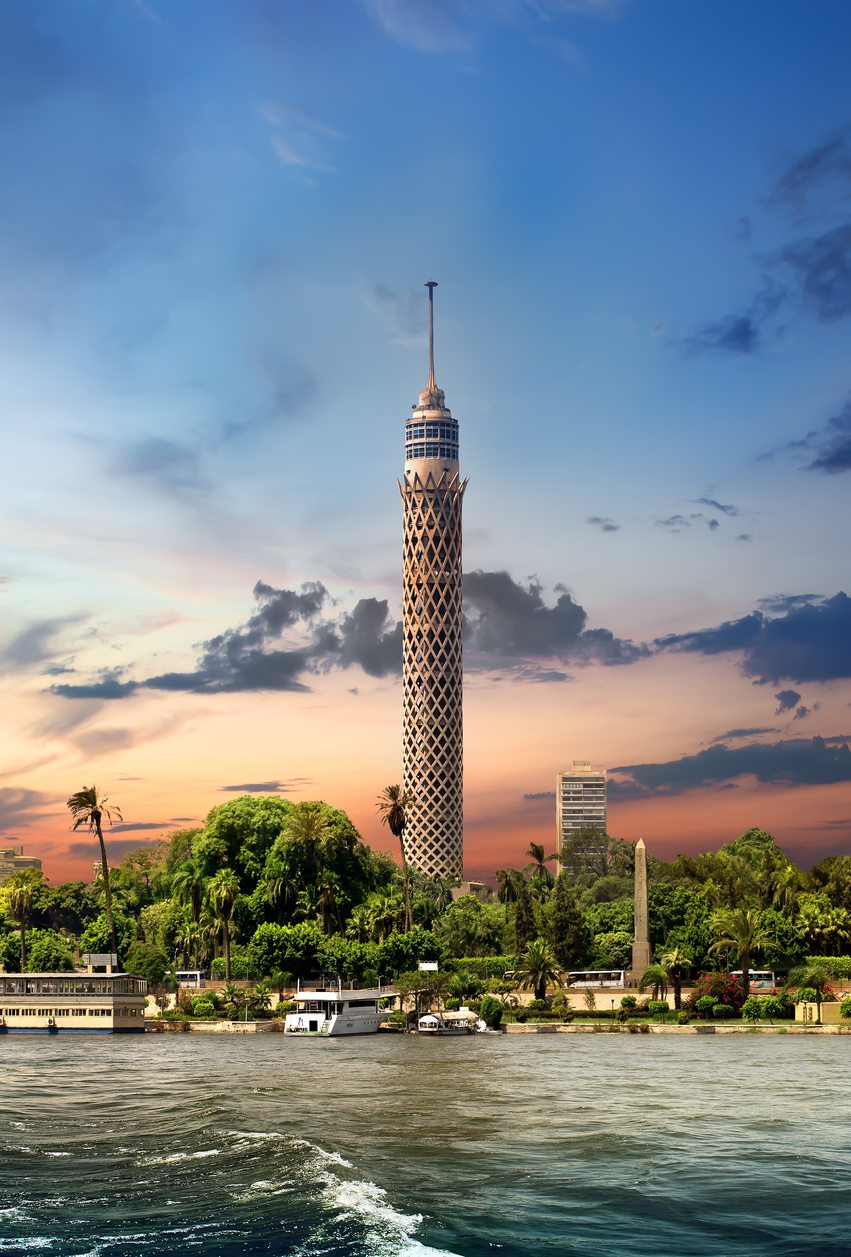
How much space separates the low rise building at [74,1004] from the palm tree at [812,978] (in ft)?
169

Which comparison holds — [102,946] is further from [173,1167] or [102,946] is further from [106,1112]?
[173,1167]

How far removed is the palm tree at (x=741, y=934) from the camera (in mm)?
104438

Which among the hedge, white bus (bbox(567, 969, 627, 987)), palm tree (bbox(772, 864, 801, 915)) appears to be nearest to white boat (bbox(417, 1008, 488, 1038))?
the hedge

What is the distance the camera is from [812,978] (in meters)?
101

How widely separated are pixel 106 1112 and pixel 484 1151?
16783 millimetres

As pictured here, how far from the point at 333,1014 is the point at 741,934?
1282 inches

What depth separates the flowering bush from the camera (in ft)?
327

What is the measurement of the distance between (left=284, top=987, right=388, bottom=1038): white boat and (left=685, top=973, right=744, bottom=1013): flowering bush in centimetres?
2440

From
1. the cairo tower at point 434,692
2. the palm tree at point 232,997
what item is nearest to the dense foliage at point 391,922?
the palm tree at point 232,997

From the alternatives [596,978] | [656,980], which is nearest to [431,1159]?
[656,980]

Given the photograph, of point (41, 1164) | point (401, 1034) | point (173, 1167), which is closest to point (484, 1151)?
point (173, 1167)

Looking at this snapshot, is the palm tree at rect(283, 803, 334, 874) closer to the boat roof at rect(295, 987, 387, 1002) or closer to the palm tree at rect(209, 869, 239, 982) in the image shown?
the palm tree at rect(209, 869, 239, 982)

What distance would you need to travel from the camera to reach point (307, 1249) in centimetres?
2700

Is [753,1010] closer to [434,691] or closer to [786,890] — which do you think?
[786,890]
